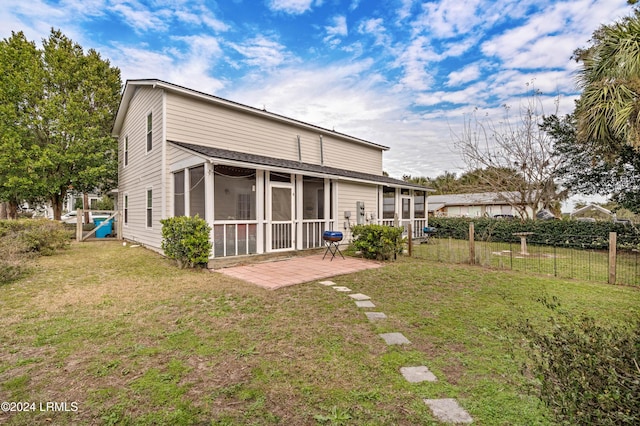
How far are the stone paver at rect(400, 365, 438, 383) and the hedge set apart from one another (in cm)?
1001

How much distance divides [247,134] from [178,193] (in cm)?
348

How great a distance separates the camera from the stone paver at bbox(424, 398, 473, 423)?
82.4 inches

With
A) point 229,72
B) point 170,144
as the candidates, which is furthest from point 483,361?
point 229,72

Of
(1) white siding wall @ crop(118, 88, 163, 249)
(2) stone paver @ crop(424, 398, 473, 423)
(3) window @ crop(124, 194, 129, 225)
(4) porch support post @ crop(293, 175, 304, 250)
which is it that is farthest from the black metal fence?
(3) window @ crop(124, 194, 129, 225)

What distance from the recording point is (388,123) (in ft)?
55.3

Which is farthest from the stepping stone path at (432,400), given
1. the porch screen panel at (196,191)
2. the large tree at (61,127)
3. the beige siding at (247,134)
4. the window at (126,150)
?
the large tree at (61,127)

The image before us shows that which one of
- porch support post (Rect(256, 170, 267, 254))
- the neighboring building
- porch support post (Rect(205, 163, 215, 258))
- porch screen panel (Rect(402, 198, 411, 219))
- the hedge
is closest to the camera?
porch support post (Rect(205, 163, 215, 258))

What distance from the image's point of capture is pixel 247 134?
35.5 feet

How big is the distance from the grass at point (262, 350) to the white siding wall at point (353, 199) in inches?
205

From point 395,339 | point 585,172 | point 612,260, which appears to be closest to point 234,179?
point 395,339

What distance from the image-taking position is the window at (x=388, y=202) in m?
13.2

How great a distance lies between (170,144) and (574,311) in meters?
10.1

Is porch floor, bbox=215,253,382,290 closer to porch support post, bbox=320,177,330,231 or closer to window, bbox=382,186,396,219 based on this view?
porch support post, bbox=320,177,330,231

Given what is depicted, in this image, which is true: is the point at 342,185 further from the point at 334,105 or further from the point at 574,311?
the point at 574,311
